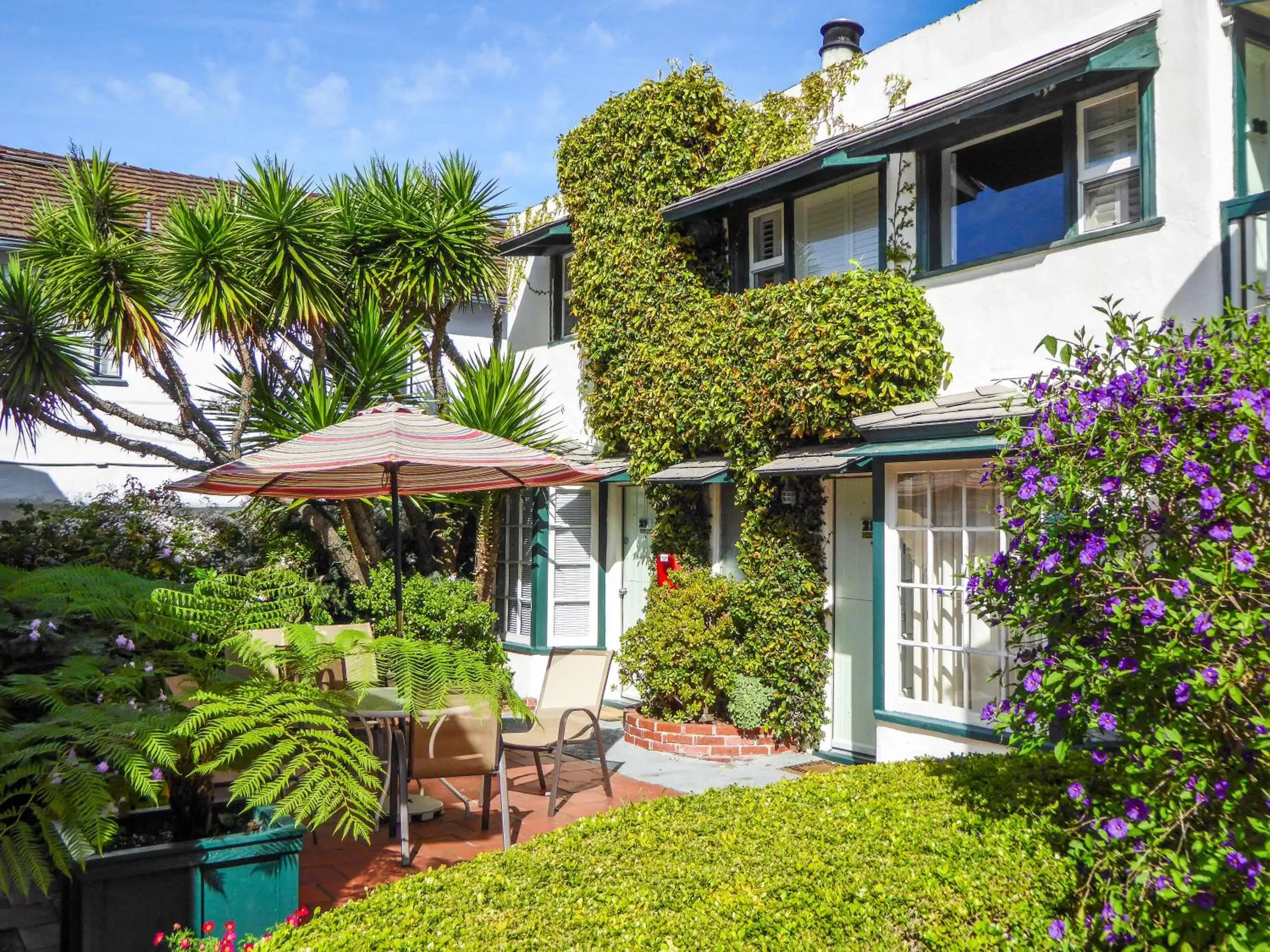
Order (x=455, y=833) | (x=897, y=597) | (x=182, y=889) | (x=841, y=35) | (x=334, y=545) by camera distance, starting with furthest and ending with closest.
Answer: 1. (x=334, y=545)
2. (x=841, y=35)
3. (x=897, y=597)
4. (x=455, y=833)
5. (x=182, y=889)

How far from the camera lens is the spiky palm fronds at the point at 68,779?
12.5 ft

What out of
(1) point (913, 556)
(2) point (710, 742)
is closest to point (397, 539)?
(2) point (710, 742)

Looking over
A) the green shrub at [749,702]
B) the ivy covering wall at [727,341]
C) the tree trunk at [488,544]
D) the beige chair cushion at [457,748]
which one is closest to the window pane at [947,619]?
the ivy covering wall at [727,341]

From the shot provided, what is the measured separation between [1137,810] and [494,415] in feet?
31.4

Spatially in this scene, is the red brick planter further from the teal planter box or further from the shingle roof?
the teal planter box

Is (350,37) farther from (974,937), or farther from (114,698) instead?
(974,937)

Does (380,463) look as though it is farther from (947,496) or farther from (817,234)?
(817,234)

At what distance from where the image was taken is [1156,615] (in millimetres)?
3791

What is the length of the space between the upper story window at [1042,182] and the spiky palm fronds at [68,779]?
734 cm

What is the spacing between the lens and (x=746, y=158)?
39.2 ft

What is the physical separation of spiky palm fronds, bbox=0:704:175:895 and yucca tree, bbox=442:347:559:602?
26.7 feet

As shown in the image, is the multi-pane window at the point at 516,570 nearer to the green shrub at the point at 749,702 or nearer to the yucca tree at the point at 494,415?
the yucca tree at the point at 494,415

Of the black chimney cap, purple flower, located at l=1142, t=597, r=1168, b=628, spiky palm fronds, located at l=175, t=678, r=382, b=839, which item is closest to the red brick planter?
spiky palm fronds, located at l=175, t=678, r=382, b=839

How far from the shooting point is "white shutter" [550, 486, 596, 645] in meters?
13.5
